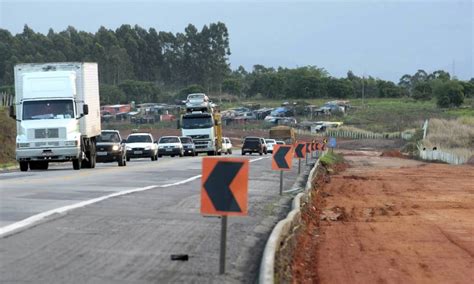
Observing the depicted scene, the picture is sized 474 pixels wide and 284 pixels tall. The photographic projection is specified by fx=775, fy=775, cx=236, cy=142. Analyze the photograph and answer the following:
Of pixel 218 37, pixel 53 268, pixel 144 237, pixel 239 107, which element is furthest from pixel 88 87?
pixel 218 37

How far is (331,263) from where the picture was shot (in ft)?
37.2

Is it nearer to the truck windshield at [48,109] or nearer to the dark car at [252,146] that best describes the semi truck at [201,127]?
the dark car at [252,146]

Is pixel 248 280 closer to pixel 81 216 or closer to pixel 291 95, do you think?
pixel 81 216

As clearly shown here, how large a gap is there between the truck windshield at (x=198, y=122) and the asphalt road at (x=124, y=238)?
34.4 metres

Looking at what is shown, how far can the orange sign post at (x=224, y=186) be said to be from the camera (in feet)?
28.0

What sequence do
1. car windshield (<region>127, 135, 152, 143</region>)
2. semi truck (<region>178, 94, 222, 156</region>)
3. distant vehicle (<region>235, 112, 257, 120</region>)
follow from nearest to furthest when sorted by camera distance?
car windshield (<region>127, 135, 152, 143</region>) → semi truck (<region>178, 94, 222, 156</region>) → distant vehicle (<region>235, 112, 257, 120</region>)

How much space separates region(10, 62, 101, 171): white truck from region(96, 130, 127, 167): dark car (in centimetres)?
466

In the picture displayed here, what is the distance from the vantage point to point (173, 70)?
170 meters

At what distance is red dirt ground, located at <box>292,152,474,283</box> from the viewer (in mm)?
10633

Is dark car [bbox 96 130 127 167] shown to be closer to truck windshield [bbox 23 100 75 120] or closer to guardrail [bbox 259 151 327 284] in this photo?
truck windshield [bbox 23 100 75 120]

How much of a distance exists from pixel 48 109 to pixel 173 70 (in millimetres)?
142585

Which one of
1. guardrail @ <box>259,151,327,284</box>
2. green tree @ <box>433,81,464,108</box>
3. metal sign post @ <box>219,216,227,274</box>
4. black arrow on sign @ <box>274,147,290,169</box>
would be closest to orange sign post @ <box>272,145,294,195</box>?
black arrow on sign @ <box>274,147,290,169</box>

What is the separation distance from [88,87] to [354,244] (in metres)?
19.0

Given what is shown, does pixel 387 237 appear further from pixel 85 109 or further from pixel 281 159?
pixel 85 109
